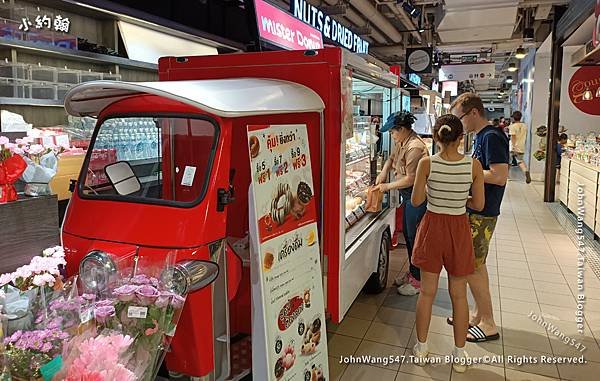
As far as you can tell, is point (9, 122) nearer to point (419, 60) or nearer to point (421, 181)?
point (421, 181)

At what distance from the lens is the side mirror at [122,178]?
2.40m

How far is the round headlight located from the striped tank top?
6.32 ft

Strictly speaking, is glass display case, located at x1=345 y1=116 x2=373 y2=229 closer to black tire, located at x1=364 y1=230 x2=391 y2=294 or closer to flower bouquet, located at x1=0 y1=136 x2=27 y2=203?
black tire, located at x1=364 y1=230 x2=391 y2=294

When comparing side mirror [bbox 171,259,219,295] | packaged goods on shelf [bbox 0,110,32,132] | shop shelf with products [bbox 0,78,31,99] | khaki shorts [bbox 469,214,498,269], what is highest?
shop shelf with products [bbox 0,78,31,99]

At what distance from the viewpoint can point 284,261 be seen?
7.18ft

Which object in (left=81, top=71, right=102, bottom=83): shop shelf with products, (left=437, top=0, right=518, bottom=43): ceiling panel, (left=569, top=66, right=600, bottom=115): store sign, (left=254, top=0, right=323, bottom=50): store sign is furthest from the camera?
(left=569, top=66, right=600, bottom=115): store sign

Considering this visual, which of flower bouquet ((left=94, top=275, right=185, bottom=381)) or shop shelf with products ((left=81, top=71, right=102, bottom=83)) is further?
shop shelf with products ((left=81, top=71, right=102, bottom=83))

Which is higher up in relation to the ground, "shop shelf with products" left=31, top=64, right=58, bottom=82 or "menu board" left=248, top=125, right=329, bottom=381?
"shop shelf with products" left=31, top=64, right=58, bottom=82

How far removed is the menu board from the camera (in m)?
2.04

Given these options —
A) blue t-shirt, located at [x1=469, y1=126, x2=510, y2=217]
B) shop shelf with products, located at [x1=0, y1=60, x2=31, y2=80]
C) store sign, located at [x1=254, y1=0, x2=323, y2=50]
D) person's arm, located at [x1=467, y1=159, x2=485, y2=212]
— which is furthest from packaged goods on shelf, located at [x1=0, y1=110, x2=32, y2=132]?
blue t-shirt, located at [x1=469, y1=126, x2=510, y2=217]

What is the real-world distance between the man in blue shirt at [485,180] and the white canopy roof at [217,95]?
1.23 meters

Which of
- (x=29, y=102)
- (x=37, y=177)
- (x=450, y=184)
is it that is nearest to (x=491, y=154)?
(x=450, y=184)

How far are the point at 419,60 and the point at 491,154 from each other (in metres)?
8.52

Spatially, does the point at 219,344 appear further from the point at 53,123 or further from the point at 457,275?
the point at 53,123
